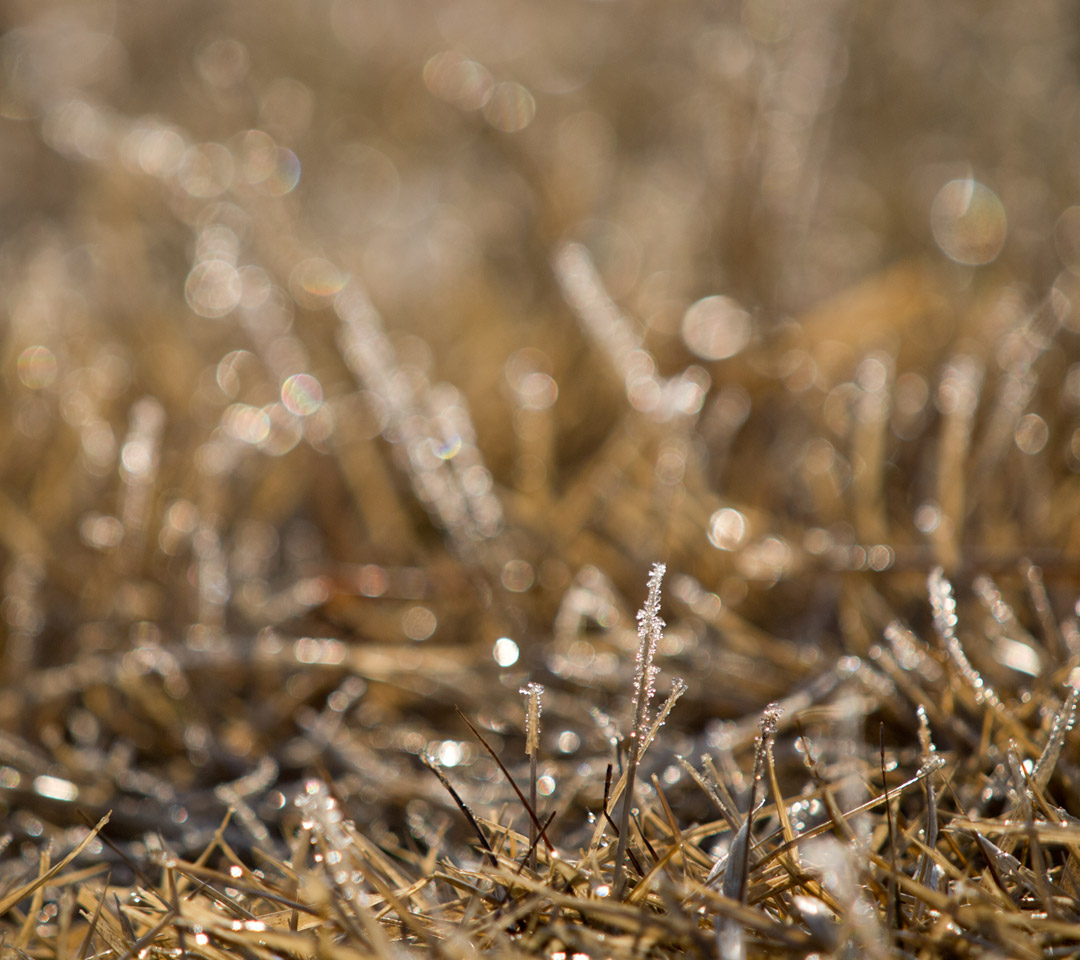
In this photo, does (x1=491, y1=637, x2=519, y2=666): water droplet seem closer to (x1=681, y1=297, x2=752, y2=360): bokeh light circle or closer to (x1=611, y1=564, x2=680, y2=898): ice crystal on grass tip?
(x1=611, y1=564, x2=680, y2=898): ice crystal on grass tip

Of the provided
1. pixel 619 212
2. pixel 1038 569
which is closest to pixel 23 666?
pixel 1038 569

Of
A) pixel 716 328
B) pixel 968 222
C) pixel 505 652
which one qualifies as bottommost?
pixel 505 652

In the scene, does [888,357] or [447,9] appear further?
[447,9]

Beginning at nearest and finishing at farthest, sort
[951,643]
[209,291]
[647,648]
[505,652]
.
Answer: [647,648], [951,643], [505,652], [209,291]

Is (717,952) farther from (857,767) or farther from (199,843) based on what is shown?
(199,843)

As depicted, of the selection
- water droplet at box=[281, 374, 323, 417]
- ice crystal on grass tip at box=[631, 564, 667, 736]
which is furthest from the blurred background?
ice crystal on grass tip at box=[631, 564, 667, 736]

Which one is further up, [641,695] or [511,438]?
[641,695]

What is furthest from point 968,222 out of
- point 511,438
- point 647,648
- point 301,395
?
point 647,648

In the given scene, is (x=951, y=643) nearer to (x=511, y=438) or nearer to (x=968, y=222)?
(x=511, y=438)
